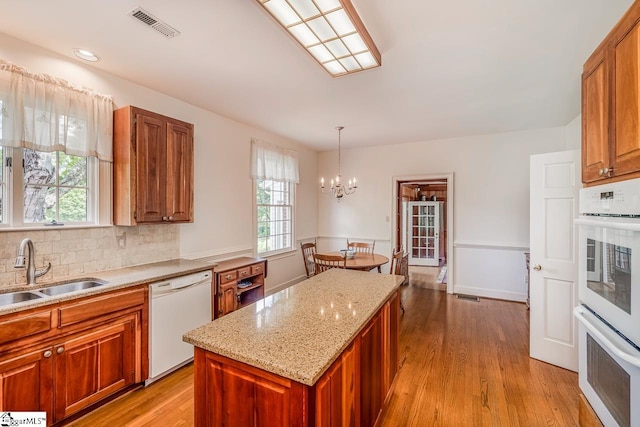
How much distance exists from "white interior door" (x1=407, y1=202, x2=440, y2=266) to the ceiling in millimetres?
4008

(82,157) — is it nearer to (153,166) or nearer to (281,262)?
(153,166)

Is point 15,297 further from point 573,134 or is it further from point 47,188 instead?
point 573,134

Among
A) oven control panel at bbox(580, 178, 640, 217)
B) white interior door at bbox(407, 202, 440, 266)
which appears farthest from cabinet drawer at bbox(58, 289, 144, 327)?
white interior door at bbox(407, 202, 440, 266)

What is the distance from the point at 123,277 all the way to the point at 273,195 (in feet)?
9.32

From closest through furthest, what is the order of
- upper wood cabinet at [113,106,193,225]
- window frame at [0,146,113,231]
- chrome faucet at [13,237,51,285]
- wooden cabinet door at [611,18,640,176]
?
wooden cabinet door at [611,18,640,176] < chrome faucet at [13,237,51,285] < window frame at [0,146,113,231] < upper wood cabinet at [113,106,193,225]

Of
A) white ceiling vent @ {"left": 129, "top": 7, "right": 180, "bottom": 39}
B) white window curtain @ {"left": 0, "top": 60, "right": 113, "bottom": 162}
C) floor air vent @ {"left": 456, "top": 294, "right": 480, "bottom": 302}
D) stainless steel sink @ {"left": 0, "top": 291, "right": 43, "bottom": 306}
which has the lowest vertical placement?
floor air vent @ {"left": 456, "top": 294, "right": 480, "bottom": 302}

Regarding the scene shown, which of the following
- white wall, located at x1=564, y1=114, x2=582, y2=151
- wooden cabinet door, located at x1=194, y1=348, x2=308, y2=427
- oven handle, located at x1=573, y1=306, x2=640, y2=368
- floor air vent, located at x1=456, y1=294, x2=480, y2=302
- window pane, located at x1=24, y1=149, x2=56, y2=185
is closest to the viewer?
wooden cabinet door, located at x1=194, y1=348, x2=308, y2=427

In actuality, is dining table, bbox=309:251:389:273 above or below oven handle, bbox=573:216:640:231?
below

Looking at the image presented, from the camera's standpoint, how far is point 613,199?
1.44 metres

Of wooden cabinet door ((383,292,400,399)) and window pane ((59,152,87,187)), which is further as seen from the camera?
window pane ((59,152,87,187))

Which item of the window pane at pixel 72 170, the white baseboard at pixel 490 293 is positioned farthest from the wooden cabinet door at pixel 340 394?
the white baseboard at pixel 490 293

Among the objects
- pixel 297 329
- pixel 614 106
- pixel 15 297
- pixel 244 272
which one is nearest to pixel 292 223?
pixel 244 272

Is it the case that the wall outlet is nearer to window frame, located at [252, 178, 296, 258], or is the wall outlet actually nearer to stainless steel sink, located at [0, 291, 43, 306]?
stainless steel sink, located at [0, 291, 43, 306]

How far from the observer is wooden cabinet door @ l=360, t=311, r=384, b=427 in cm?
151
